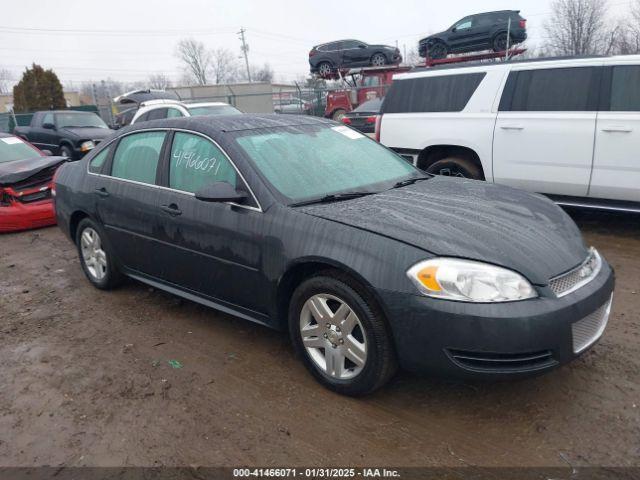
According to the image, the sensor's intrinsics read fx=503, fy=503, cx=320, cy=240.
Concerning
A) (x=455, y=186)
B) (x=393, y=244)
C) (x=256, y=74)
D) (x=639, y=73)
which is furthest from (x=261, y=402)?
(x=256, y=74)

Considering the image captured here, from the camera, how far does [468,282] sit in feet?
8.08

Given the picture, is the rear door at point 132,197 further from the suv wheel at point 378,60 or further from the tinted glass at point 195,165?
the suv wheel at point 378,60

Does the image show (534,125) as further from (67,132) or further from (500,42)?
(500,42)

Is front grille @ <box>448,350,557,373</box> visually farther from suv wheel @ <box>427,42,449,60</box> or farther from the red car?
suv wheel @ <box>427,42,449,60</box>

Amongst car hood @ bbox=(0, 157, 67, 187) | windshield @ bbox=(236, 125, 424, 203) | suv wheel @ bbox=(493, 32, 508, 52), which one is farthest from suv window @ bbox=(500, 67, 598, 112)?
suv wheel @ bbox=(493, 32, 508, 52)

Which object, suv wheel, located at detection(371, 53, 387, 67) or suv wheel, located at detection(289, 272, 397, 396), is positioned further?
suv wheel, located at detection(371, 53, 387, 67)

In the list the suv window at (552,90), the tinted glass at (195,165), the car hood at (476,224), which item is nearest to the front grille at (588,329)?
the car hood at (476,224)

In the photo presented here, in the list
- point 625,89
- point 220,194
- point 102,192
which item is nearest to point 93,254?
point 102,192

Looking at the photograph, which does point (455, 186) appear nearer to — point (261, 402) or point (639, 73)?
point (261, 402)

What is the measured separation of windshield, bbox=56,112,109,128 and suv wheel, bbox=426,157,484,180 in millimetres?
10903

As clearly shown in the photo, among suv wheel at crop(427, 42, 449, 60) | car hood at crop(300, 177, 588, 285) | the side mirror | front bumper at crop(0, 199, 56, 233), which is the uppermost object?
suv wheel at crop(427, 42, 449, 60)

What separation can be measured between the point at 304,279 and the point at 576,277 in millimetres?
1497

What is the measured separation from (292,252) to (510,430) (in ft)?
4.93

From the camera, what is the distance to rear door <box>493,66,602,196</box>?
533 cm
